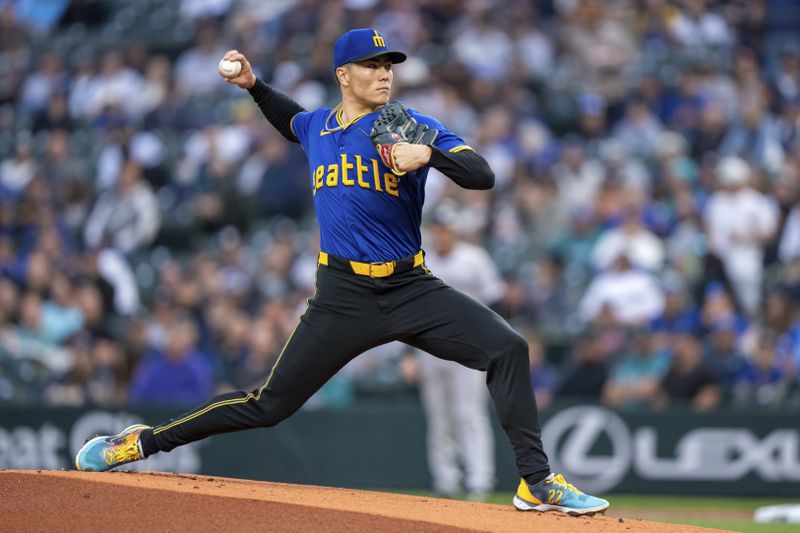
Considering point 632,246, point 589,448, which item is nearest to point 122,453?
point 589,448

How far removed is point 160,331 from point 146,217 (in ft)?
7.27

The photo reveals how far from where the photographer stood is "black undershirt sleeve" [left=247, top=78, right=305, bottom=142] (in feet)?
21.2

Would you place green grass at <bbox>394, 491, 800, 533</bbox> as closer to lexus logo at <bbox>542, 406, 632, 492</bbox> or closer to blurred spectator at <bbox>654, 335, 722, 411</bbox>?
lexus logo at <bbox>542, 406, 632, 492</bbox>

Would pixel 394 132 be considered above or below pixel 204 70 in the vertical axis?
below

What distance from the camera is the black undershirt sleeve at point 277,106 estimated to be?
21.2 feet

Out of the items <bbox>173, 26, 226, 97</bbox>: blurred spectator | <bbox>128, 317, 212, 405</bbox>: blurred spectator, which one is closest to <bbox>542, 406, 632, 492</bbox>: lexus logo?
<bbox>128, 317, 212, 405</bbox>: blurred spectator

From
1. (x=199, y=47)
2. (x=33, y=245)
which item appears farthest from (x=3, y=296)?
(x=199, y=47)

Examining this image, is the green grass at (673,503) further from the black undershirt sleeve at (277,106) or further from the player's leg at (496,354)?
the black undershirt sleeve at (277,106)

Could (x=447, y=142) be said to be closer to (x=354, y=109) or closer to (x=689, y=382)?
(x=354, y=109)

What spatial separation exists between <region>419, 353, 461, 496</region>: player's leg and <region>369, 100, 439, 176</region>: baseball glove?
4.66 m

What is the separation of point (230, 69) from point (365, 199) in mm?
982

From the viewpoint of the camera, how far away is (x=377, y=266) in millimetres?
5887

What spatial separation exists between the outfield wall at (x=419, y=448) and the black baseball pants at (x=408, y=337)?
5070 millimetres

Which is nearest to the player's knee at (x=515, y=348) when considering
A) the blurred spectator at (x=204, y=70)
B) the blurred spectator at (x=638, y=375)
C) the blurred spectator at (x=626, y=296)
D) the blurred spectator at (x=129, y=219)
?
the blurred spectator at (x=638, y=375)
